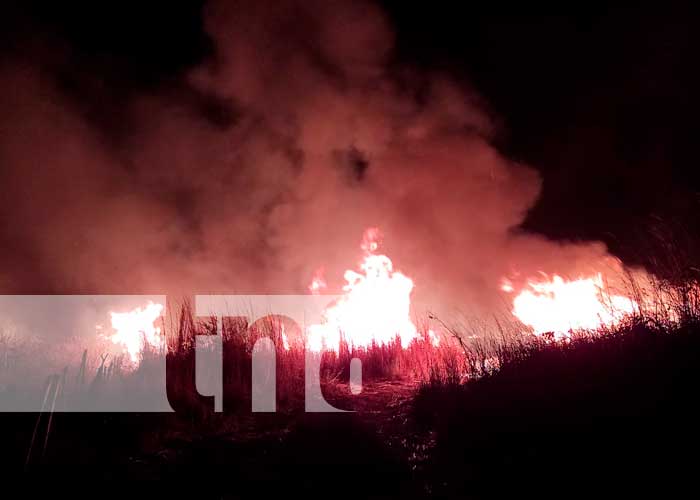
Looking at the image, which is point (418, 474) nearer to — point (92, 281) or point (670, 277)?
point (670, 277)

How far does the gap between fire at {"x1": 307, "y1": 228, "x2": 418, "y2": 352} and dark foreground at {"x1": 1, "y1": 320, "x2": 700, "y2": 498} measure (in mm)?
3041

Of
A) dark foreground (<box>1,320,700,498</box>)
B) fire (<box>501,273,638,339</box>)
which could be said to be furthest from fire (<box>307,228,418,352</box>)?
dark foreground (<box>1,320,700,498</box>)

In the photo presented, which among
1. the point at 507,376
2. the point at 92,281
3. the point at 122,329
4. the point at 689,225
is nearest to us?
the point at 507,376

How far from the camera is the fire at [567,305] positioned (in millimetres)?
4820

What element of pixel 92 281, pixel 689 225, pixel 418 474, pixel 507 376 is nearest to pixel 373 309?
pixel 507 376

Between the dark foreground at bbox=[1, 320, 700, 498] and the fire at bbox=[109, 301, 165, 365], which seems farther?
the fire at bbox=[109, 301, 165, 365]

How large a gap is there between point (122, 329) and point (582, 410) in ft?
30.1

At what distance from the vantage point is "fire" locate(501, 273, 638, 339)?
482 cm

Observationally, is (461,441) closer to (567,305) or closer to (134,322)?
(567,305)

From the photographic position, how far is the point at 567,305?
7.01m

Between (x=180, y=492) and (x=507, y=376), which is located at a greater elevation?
(x=507, y=376)

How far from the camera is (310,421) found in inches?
141

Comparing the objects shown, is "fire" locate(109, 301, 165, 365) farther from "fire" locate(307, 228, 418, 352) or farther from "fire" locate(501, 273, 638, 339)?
"fire" locate(501, 273, 638, 339)

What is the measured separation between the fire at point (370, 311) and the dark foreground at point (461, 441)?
3.04 metres
